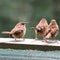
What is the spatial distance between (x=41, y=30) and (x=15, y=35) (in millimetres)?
218

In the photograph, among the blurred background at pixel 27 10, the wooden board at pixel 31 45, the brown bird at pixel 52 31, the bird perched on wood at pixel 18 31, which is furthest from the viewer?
the blurred background at pixel 27 10

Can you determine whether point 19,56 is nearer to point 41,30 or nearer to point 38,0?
point 41,30

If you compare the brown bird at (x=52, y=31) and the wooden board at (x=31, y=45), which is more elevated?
the brown bird at (x=52, y=31)

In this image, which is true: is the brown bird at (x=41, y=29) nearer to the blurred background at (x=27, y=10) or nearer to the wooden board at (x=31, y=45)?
the wooden board at (x=31, y=45)

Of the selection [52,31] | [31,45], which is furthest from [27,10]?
[31,45]

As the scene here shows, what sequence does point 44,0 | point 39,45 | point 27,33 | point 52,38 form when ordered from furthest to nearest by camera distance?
point 44,0
point 27,33
point 52,38
point 39,45

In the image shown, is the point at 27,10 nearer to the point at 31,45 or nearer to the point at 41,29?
the point at 41,29

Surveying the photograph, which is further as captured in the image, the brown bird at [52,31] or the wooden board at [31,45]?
the brown bird at [52,31]

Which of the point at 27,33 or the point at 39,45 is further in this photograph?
the point at 27,33

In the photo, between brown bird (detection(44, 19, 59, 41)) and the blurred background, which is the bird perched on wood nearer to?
brown bird (detection(44, 19, 59, 41))

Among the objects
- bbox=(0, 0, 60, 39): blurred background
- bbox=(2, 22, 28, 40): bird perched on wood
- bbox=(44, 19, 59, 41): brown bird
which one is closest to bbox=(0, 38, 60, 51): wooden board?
bbox=(44, 19, 59, 41): brown bird

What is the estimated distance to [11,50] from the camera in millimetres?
3510

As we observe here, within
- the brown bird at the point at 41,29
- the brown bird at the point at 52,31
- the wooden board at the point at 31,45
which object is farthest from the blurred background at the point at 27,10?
the wooden board at the point at 31,45

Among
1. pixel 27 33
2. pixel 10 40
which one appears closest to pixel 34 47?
pixel 10 40
